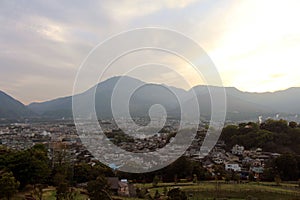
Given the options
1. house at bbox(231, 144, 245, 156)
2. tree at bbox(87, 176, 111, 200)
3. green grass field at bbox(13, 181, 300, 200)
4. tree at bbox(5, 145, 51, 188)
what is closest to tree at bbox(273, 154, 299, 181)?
green grass field at bbox(13, 181, 300, 200)

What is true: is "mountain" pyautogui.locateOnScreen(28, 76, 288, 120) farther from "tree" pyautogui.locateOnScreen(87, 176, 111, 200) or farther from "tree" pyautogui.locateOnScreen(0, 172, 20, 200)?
"tree" pyautogui.locateOnScreen(0, 172, 20, 200)

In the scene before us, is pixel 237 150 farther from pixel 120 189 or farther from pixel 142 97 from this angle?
pixel 120 189

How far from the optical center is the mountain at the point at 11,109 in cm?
6270

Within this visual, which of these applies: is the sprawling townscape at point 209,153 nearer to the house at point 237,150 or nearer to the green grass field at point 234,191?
the house at point 237,150

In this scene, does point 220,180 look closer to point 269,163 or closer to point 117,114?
point 269,163

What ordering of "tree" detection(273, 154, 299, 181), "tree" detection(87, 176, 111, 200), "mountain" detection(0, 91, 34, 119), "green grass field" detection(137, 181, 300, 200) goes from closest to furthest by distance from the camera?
1. "tree" detection(87, 176, 111, 200)
2. "green grass field" detection(137, 181, 300, 200)
3. "tree" detection(273, 154, 299, 181)
4. "mountain" detection(0, 91, 34, 119)

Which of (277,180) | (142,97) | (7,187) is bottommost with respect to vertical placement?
(277,180)

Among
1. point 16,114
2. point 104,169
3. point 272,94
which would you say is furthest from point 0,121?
point 272,94

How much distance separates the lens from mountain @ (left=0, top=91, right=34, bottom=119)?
62700 mm

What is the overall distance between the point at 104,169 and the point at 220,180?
188 inches

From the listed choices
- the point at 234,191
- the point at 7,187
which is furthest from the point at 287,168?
the point at 7,187

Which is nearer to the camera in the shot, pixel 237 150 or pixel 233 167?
pixel 233 167

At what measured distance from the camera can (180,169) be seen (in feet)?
46.4

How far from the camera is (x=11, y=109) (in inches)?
2616
